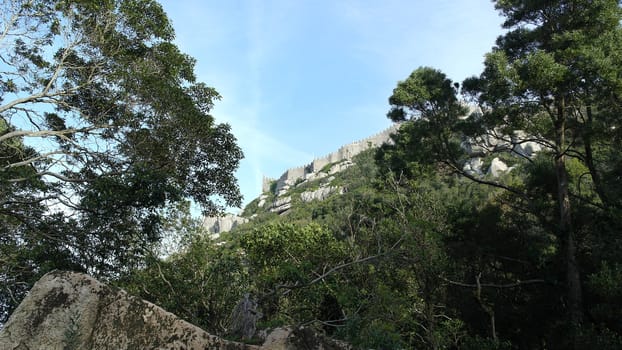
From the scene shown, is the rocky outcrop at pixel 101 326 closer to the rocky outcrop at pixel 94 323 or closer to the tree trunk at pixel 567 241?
the rocky outcrop at pixel 94 323

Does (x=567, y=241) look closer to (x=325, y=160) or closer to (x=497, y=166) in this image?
(x=497, y=166)

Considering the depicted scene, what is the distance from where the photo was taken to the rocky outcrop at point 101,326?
10.5 feet

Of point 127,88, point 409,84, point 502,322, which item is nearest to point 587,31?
point 409,84

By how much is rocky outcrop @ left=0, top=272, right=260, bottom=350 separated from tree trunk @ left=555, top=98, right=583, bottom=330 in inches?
365

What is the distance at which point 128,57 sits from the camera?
31.1 ft

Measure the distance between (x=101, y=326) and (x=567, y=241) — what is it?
428 inches

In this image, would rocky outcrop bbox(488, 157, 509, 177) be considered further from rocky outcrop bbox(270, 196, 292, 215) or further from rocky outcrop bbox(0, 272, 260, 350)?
rocky outcrop bbox(0, 272, 260, 350)

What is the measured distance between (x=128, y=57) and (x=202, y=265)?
17.1 ft

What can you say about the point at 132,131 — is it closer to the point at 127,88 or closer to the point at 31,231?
the point at 127,88

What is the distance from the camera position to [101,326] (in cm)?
327

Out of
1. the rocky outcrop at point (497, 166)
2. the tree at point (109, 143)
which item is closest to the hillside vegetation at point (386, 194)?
the tree at point (109, 143)

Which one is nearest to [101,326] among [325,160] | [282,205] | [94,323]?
[94,323]

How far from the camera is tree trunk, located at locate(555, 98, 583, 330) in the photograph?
33.0 feet

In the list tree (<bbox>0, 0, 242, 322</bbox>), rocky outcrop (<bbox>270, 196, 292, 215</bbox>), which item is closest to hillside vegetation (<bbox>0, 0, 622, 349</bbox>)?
tree (<bbox>0, 0, 242, 322</bbox>)
